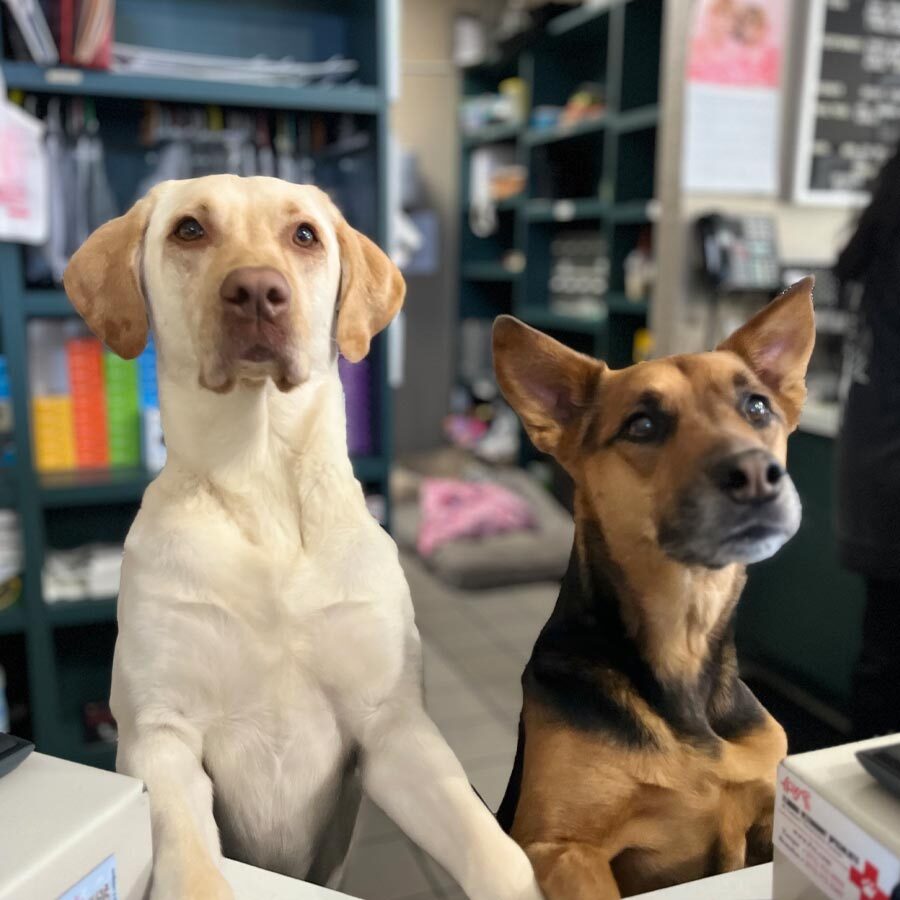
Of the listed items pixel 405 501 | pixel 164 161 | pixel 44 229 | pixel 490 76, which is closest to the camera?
pixel 44 229

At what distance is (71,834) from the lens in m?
0.46

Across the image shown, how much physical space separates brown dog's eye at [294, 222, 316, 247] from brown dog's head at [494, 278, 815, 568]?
130 millimetres

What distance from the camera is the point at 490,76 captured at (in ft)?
16.8

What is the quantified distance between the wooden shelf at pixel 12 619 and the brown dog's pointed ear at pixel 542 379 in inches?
67.6

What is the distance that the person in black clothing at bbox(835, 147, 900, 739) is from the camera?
4.47 ft

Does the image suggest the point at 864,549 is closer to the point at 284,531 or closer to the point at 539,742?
the point at 539,742

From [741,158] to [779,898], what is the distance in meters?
2.38

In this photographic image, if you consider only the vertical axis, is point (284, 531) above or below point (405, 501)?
above

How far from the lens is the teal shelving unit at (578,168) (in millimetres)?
3375

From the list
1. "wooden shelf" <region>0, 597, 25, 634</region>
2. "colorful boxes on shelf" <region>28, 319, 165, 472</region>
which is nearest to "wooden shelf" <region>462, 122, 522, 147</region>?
"colorful boxes on shelf" <region>28, 319, 165, 472</region>

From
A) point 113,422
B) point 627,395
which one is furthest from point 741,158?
point 627,395

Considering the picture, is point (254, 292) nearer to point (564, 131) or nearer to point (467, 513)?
point (467, 513)

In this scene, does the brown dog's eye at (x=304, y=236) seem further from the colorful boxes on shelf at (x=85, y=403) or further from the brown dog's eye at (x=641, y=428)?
the colorful boxes on shelf at (x=85, y=403)

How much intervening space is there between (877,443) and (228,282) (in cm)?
121
